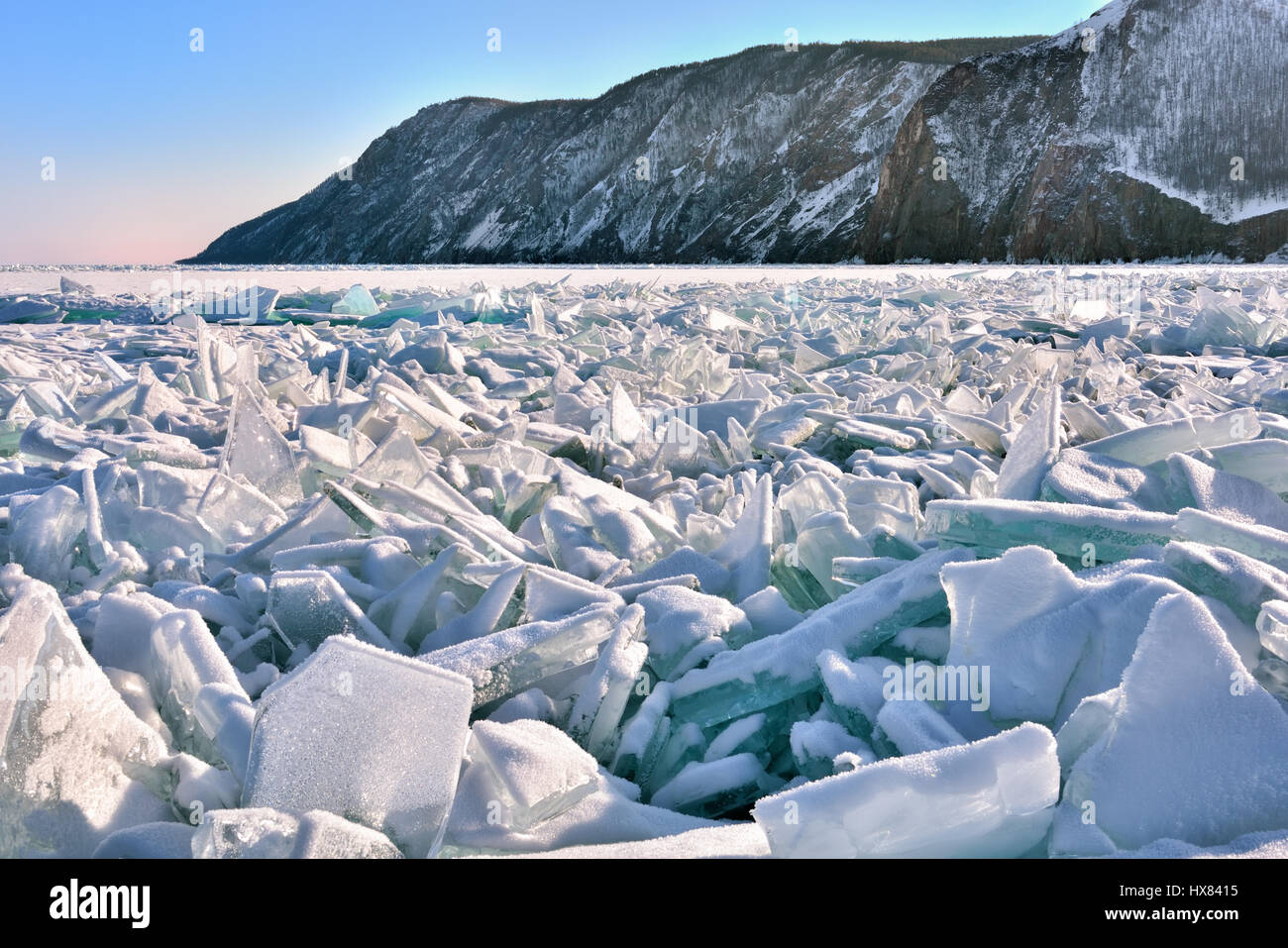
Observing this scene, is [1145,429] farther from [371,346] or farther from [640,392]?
[371,346]

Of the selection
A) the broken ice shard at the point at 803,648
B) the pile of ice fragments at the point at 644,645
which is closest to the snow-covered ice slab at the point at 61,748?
the pile of ice fragments at the point at 644,645

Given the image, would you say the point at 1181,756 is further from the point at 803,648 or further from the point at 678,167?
the point at 678,167

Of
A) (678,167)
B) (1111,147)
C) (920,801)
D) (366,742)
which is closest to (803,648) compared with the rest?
(920,801)

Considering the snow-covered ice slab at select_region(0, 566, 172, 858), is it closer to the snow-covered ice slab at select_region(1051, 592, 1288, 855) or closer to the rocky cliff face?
the snow-covered ice slab at select_region(1051, 592, 1288, 855)

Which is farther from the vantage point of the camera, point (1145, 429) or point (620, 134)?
point (620, 134)

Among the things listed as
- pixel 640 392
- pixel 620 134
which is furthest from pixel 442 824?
pixel 620 134
